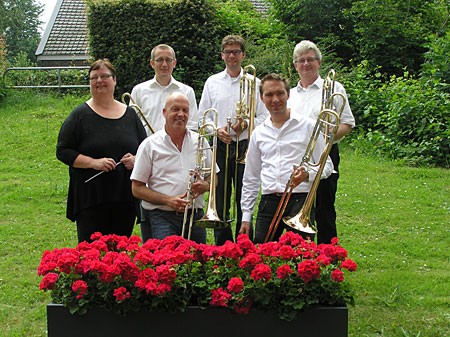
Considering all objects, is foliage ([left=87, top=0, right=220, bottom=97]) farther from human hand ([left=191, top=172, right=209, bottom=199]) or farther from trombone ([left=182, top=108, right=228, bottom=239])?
human hand ([left=191, top=172, right=209, bottom=199])

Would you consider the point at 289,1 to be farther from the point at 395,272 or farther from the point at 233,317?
the point at 233,317

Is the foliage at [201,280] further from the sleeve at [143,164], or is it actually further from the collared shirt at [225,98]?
the collared shirt at [225,98]

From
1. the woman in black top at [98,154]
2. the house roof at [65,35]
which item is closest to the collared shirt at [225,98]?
the woman in black top at [98,154]

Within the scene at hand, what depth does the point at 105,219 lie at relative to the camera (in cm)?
492

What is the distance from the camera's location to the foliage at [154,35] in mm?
12883

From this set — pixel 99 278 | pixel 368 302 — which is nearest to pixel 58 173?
pixel 368 302

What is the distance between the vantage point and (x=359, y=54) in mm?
15094

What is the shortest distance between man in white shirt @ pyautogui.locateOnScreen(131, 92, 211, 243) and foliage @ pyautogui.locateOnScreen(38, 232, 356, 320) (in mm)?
684

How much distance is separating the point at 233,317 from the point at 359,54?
12.2 meters

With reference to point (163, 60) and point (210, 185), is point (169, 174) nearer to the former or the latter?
point (210, 185)

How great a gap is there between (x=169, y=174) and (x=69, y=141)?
75cm

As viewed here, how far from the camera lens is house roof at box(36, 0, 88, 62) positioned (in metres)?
22.9

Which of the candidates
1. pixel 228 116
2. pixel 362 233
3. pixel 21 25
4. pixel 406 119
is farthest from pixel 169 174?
pixel 21 25

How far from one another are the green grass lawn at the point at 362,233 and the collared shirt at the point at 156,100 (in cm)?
167
